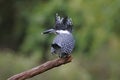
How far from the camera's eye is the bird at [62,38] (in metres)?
1.42

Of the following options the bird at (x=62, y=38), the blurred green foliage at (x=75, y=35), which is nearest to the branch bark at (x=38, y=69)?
the bird at (x=62, y=38)

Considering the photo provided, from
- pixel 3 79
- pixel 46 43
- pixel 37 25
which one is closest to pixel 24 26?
pixel 46 43

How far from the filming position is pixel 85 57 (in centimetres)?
577

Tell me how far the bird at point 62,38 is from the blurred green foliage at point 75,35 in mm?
2092

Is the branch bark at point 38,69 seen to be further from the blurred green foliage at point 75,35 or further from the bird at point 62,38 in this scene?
the blurred green foliage at point 75,35

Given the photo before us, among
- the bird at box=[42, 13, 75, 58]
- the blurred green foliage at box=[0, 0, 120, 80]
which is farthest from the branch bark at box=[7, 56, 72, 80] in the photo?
the blurred green foliage at box=[0, 0, 120, 80]

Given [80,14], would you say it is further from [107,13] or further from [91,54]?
[91,54]

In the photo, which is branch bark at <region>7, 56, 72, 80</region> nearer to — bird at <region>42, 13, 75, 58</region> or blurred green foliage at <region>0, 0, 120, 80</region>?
bird at <region>42, 13, 75, 58</region>

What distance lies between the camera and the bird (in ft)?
4.65

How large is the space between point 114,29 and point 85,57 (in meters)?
1.11

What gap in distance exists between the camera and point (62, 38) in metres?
1.42

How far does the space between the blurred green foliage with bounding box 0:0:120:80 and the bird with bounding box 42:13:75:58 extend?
6.86 ft

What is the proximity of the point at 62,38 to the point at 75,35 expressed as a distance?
330cm

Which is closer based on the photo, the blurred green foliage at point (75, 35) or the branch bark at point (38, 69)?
the branch bark at point (38, 69)
